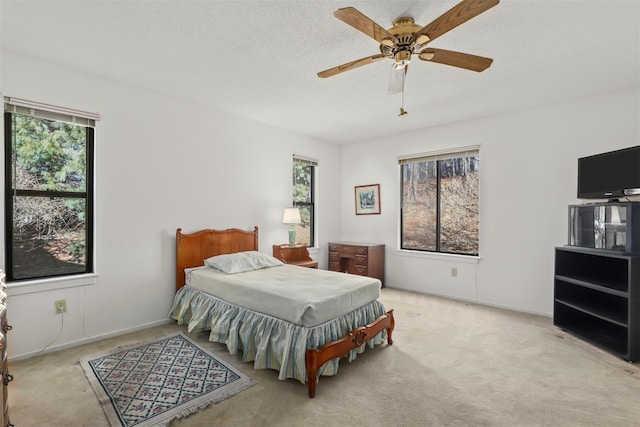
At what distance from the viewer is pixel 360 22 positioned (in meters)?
1.79

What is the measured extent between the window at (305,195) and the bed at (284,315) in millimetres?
1672

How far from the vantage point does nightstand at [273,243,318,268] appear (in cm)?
450

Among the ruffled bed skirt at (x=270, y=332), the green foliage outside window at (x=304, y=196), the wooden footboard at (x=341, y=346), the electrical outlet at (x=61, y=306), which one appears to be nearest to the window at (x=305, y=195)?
the green foliage outside window at (x=304, y=196)

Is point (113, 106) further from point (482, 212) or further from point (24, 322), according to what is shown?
point (482, 212)

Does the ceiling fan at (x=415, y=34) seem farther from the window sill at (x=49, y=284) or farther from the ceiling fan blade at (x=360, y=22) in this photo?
the window sill at (x=49, y=284)

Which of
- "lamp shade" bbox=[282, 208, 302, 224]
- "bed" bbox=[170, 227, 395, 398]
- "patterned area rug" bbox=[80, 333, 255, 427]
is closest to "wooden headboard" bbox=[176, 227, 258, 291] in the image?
"bed" bbox=[170, 227, 395, 398]

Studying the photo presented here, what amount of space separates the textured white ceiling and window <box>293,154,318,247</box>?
1506 millimetres

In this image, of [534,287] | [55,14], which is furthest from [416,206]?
[55,14]

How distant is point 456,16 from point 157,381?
121 inches

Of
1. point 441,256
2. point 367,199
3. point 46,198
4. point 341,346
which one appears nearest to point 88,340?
point 46,198

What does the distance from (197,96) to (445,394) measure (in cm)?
367

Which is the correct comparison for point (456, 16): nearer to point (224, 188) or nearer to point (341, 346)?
point (341, 346)

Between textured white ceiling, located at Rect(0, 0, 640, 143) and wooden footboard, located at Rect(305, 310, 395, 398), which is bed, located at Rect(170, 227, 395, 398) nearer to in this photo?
wooden footboard, located at Rect(305, 310, 395, 398)

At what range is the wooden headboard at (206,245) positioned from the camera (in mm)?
3531
